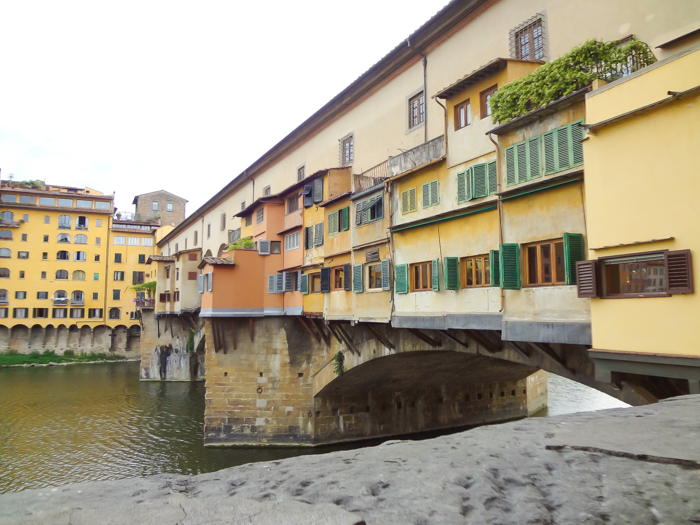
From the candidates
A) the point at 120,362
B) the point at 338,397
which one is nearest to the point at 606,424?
the point at 338,397

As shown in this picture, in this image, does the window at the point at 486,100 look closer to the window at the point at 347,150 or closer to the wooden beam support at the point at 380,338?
the wooden beam support at the point at 380,338

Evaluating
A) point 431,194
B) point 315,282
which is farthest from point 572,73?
point 315,282

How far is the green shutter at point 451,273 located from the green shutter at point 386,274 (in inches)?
118

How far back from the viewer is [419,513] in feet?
9.00

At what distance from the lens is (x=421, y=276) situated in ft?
45.9

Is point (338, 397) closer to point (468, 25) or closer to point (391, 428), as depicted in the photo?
point (391, 428)

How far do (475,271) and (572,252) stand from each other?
324 cm

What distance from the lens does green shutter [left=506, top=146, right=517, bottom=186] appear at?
34.3 ft

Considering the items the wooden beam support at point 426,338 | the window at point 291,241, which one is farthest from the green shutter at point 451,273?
the window at point 291,241

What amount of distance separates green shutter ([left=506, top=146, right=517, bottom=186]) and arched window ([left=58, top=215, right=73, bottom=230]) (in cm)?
6255

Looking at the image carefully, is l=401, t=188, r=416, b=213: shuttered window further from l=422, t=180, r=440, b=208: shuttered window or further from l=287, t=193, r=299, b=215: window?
l=287, t=193, r=299, b=215: window

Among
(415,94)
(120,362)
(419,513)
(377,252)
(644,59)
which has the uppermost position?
(415,94)

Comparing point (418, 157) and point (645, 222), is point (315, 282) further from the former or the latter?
point (645, 222)

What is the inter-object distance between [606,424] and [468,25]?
13951 millimetres
